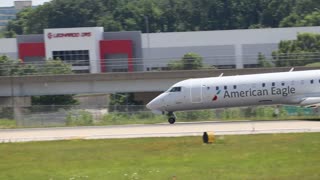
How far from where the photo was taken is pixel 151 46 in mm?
113625

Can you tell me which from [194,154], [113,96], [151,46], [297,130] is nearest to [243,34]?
[151,46]

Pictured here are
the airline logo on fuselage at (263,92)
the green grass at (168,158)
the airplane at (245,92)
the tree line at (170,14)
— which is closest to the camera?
the green grass at (168,158)

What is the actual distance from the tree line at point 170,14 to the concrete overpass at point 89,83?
101793mm

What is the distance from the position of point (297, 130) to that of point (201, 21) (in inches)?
5587

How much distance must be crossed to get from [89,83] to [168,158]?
123ft

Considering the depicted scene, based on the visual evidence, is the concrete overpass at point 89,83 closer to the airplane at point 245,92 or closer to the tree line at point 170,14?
the airplane at point 245,92

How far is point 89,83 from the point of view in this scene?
63250 millimetres

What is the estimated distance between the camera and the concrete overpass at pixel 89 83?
61656 millimetres

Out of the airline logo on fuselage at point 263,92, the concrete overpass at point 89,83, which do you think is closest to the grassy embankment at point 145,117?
the airline logo on fuselage at point 263,92

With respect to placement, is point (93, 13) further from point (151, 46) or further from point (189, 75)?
point (189, 75)

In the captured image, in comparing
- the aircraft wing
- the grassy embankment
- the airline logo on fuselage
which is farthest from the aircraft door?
the aircraft wing

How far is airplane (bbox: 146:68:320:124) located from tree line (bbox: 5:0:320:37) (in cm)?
11950

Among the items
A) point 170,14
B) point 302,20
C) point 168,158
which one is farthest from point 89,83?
point 170,14

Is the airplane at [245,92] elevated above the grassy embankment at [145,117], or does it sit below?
above
